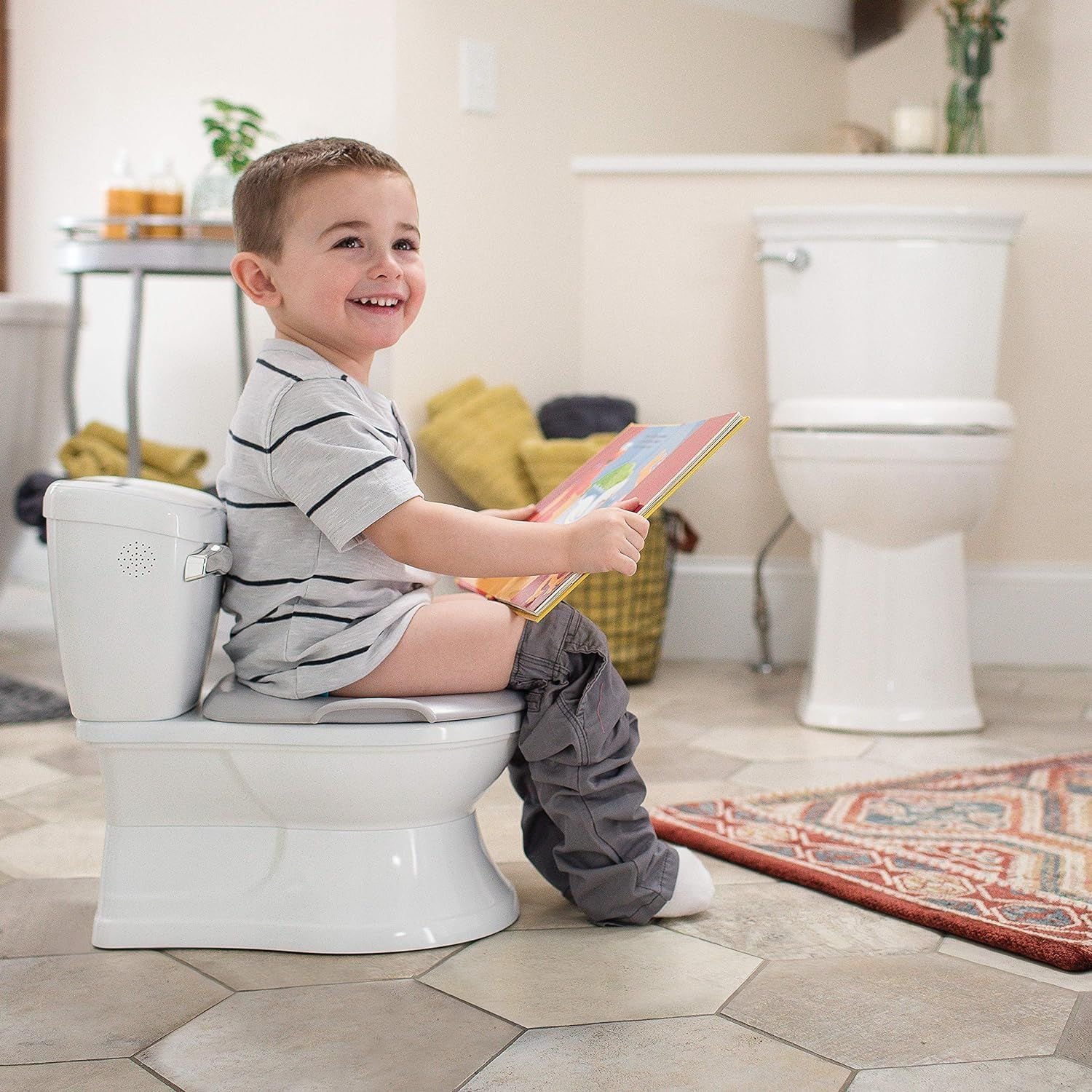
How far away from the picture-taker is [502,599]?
1.19 meters

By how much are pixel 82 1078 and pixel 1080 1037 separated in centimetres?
73

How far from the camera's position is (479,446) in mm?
2166

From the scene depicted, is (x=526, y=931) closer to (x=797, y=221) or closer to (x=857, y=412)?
(x=857, y=412)

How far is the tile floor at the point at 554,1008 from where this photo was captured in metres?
0.96

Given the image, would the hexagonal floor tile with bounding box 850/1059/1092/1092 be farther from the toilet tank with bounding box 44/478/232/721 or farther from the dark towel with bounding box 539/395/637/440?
the dark towel with bounding box 539/395/637/440

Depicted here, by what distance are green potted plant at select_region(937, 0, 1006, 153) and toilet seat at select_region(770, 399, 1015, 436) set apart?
3.07 ft

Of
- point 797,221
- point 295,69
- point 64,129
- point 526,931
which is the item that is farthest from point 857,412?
point 64,129

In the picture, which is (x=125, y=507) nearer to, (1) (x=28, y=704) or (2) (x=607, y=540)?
(2) (x=607, y=540)

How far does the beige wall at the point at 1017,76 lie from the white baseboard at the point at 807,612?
857 mm

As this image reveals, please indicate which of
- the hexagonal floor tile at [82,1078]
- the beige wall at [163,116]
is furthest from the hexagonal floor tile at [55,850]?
the beige wall at [163,116]

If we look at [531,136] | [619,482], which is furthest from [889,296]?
[619,482]

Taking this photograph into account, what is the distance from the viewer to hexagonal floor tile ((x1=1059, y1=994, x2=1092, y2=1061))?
38.9 inches

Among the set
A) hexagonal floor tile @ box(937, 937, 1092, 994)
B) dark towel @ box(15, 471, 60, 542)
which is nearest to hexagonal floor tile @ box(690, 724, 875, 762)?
hexagonal floor tile @ box(937, 937, 1092, 994)

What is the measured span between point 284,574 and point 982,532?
170cm
